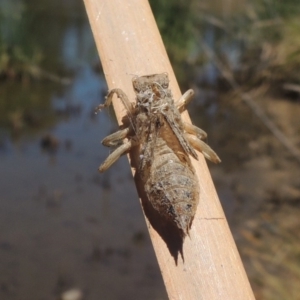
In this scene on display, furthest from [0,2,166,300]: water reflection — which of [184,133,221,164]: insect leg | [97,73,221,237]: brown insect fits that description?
[97,73,221,237]: brown insect

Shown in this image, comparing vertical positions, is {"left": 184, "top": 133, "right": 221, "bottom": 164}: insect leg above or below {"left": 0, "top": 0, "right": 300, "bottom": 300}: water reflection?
above

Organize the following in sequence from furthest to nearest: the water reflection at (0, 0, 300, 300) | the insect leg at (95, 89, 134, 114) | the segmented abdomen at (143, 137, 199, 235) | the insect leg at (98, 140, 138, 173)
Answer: the water reflection at (0, 0, 300, 300) → the insect leg at (98, 140, 138, 173) → the insect leg at (95, 89, 134, 114) → the segmented abdomen at (143, 137, 199, 235)

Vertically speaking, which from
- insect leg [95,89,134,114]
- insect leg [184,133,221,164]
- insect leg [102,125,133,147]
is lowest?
insect leg [184,133,221,164]

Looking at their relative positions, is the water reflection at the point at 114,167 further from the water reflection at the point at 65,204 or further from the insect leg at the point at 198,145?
the insect leg at the point at 198,145

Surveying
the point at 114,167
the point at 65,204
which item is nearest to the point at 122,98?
the point at 65,204

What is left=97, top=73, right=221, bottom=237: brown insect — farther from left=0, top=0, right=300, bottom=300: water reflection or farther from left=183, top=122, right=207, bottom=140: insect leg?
left=0, top=0, right=300, bottom=300: water reflection

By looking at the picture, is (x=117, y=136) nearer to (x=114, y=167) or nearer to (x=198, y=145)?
(x=198, y=145)

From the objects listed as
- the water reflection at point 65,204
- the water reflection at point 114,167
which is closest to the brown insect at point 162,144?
the water reflection at point 114,167

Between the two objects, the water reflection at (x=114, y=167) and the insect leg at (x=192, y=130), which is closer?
the insect leg at (x=192, y=130)
